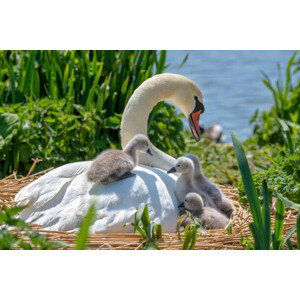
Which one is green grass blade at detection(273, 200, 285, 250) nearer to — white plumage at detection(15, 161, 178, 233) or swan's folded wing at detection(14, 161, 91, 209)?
white plumage at detection(15, 161, 178, 233)

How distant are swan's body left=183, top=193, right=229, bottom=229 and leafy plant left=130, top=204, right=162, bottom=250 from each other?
0.53 meters

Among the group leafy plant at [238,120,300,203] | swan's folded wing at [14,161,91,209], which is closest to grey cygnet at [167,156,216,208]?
leafy plant at [238,120,300,203]

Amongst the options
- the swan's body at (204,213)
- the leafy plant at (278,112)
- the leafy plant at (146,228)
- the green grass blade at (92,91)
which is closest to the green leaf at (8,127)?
the green grass blade at (92,91)

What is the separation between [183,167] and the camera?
6117mm

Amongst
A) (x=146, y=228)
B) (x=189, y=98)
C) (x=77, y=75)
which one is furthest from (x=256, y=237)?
(x=77, y=75)

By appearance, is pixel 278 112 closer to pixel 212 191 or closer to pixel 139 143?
pixel 212 191

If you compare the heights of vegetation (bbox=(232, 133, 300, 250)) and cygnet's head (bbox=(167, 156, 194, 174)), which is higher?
vegetation (bbox=(232, 133, 300, 250))

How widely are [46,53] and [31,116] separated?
0.96 meters

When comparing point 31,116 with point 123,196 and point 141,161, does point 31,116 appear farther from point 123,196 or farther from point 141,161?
point 123,196

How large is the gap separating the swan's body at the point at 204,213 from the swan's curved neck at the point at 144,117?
27.1 inches

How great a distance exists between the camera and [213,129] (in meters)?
12.1

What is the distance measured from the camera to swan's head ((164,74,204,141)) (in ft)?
22.1

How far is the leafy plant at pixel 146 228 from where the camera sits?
5062 millimetres

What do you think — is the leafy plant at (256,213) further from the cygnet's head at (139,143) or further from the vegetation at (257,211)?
the cygnet's head at (139,143)
